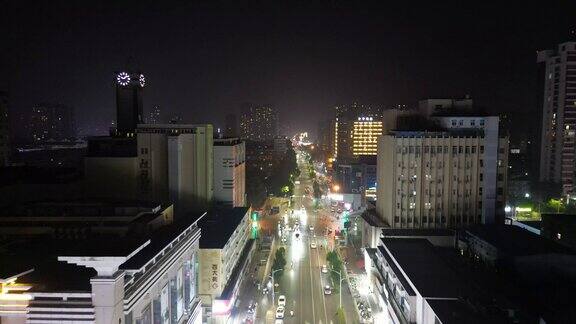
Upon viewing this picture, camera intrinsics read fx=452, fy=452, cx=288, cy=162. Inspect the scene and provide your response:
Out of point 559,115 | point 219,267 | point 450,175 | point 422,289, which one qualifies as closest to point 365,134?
point 559,115

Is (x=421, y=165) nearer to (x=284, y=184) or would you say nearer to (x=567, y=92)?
(x=567, y=92)

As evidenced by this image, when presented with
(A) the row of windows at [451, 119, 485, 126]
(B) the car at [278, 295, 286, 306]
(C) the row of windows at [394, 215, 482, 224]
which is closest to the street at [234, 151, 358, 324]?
(B) the car at [278, 295, 286, 306]

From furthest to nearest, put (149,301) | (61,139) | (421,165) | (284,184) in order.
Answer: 1. (61,139)
2. (284,184)
3. (421,165)
4. (149,301)

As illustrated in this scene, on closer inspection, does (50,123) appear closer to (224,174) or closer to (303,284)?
(224,174)

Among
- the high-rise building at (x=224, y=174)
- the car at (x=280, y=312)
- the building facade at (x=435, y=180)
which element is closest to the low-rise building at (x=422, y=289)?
the building facade at (x=435, y=180)

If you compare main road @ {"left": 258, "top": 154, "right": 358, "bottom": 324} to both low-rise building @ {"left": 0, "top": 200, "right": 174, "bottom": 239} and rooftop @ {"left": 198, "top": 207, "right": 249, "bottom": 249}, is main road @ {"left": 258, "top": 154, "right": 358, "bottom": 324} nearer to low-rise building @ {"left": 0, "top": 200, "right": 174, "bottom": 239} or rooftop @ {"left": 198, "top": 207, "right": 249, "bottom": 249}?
rooftop @ {"left": 198, "top": 207, "right": 249, "bottom": 249}

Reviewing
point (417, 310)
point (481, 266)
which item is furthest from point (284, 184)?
point (417, 310)
